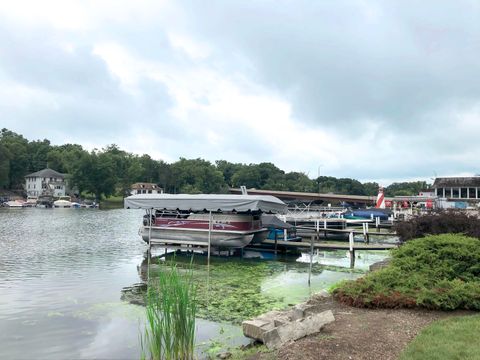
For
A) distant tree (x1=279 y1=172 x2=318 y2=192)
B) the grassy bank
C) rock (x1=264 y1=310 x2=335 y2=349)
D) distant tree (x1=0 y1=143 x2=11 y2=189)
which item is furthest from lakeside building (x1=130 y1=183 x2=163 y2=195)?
rock (x1=264 y1=310 x2=335 y2=349)

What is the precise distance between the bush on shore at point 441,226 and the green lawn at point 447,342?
6.71m

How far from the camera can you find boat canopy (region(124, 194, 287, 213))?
61.7ft

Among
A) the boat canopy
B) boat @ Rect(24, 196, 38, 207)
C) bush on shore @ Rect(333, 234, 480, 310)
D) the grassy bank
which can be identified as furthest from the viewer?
the grassy bank

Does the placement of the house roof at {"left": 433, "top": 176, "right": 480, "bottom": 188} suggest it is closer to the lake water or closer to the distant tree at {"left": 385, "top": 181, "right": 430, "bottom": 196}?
the lake water

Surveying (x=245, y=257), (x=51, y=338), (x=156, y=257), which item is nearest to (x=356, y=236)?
(x=245, y=257)

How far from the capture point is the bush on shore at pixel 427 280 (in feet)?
25.1

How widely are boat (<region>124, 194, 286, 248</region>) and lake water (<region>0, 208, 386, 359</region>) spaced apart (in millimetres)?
1198

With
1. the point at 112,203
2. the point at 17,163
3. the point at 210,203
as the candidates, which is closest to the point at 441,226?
the point at 210,203

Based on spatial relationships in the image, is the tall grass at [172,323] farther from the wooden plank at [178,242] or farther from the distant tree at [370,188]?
the distant tree at [370,188]

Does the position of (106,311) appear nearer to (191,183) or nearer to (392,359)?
(392,359)

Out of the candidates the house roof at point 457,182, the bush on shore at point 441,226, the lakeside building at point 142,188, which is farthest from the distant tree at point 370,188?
the bush on shore at point 441,226

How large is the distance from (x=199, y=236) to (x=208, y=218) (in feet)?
3.19

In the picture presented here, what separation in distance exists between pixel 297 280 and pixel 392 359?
9410 millimetres

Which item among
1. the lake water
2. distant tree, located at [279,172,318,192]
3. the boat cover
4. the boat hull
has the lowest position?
the lake water
